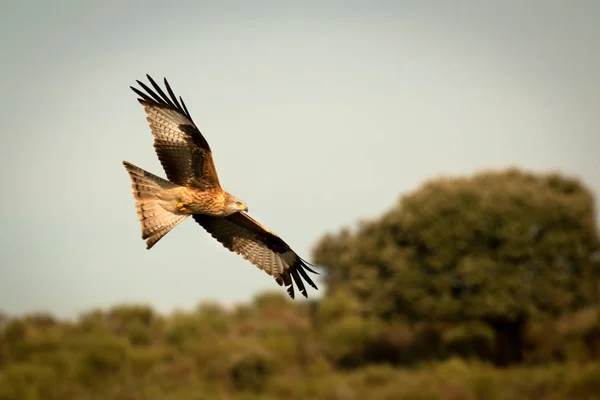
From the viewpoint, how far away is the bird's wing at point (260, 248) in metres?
11.5

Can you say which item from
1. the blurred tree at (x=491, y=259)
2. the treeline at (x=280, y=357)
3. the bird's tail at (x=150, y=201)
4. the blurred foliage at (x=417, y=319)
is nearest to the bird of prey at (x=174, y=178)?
the bird's tail at (x=150, y=201)

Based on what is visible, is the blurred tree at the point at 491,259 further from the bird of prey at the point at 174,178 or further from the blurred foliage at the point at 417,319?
the bird of prey at the point at 174,178

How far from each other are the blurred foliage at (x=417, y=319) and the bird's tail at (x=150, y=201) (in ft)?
50.4

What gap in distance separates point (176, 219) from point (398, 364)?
2124cm

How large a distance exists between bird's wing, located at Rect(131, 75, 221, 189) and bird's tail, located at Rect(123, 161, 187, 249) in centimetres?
19

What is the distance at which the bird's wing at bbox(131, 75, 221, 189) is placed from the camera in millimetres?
9781

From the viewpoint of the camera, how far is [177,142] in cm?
985

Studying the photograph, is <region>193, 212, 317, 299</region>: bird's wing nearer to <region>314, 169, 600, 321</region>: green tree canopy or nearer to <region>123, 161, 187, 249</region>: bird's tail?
<region>123, 161, 187, 249</region>: bird's tail

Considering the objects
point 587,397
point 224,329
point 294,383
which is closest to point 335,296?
point 224,329

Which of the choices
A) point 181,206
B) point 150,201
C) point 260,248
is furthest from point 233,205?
point 260,248

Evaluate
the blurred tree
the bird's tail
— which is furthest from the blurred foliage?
the bird's tail

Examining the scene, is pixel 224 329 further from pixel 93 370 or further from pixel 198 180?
pixel 198 180

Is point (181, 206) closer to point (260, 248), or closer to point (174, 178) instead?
point (174, 178)

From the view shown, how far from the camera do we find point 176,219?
1008cm
